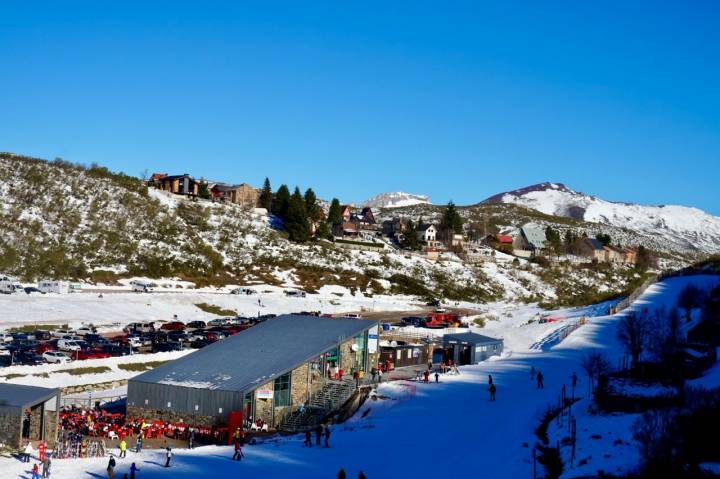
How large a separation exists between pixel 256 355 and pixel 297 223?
2552 inches

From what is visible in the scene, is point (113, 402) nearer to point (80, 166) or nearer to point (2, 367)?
point (2, 367)

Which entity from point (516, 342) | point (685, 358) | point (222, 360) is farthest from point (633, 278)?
point (222, 360)

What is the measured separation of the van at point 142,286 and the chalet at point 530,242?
74862 mm

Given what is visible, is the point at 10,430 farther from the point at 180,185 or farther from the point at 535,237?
the point at 535,237

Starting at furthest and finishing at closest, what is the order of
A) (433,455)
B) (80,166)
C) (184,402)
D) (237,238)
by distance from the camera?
(80,166) < (237,238) < (184,402) < (433,455)

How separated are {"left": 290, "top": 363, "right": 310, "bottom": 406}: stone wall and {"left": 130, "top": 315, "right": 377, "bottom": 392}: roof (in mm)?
520

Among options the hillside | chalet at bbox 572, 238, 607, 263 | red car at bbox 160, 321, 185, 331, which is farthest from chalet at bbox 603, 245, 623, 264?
red car at bbox 160, 321, 185, 331

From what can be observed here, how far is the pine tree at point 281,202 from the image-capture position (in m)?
112

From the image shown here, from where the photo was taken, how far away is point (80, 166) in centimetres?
10631

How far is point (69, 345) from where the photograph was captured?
46.6m

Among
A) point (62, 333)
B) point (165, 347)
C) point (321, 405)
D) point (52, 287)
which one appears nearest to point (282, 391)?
point (321, 405)

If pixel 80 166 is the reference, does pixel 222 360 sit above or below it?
below

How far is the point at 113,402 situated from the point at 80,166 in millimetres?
75634

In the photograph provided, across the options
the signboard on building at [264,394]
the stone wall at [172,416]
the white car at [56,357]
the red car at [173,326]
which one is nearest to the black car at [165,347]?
the white car at [56,357]
